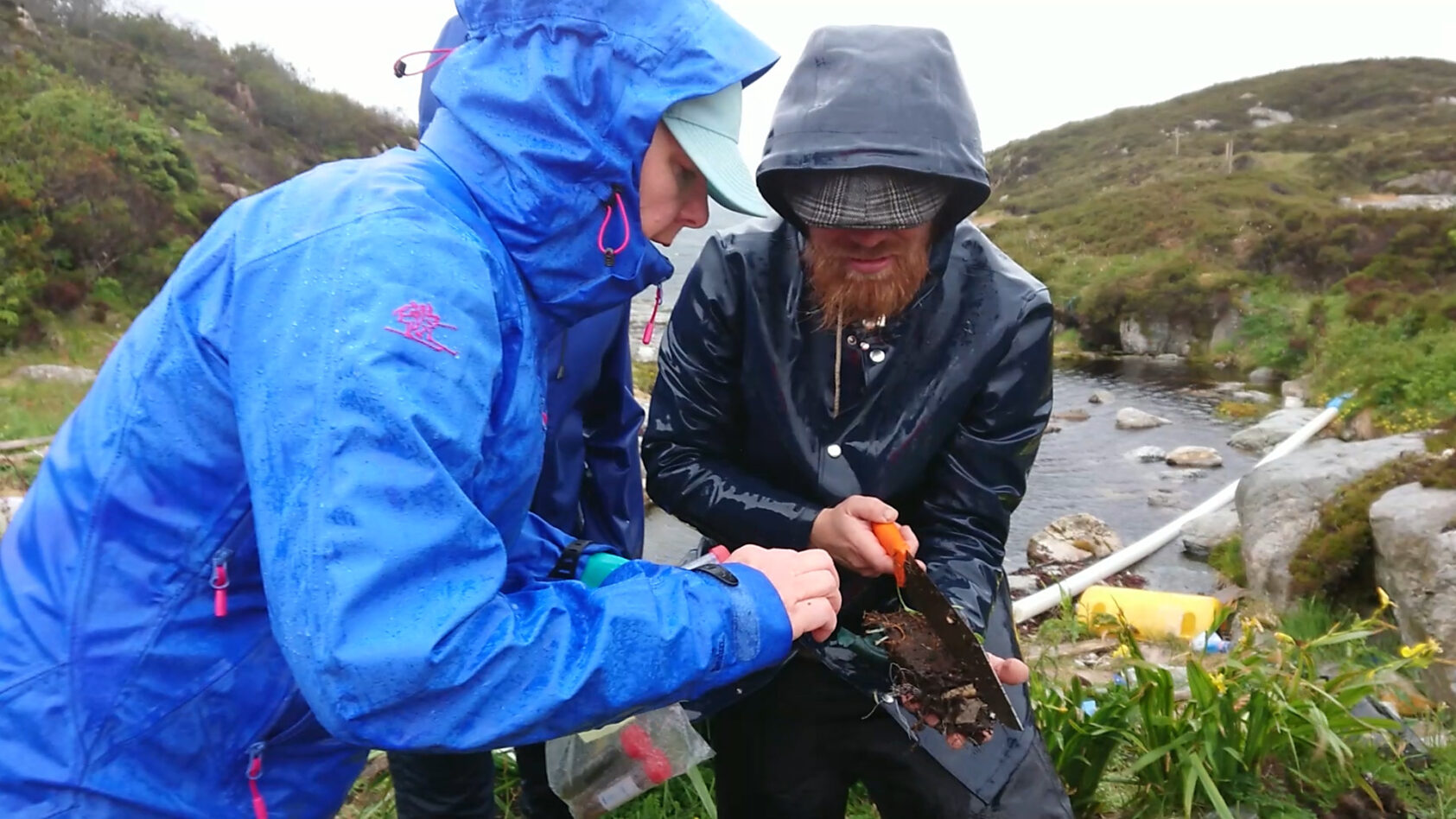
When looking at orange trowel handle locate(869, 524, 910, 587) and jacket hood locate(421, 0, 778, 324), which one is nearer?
jacket hood locate(421, 0, 778, 324)

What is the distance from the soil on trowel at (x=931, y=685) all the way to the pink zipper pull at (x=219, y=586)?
141 centimetres

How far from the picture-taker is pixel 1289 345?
1800cm

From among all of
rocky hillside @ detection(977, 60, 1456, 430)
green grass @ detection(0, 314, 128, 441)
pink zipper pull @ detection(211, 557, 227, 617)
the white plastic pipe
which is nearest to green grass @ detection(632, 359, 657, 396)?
green grass @ detection(0, 314, 128, 441)

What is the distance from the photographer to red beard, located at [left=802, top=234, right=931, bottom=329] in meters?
2.35

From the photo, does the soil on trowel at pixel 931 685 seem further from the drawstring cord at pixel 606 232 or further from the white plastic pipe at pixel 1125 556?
the white plastic pipe at pixel 1125 556

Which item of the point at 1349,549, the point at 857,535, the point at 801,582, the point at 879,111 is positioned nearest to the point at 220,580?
the point at 801,582

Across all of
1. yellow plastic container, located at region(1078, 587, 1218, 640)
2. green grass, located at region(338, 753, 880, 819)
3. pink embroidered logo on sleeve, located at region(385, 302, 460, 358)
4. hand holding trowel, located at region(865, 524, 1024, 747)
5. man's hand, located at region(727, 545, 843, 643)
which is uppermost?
pink embroidered logo on sleeve, located at region(385, 302, 460, 358)

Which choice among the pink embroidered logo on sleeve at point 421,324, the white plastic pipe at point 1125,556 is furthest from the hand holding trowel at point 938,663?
the white plastic pipe at point 1125,556

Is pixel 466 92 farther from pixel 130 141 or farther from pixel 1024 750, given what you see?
pixel 130 141

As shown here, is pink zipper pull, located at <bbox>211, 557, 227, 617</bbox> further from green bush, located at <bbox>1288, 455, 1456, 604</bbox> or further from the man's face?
green bush, located at <bbox>1288, 455, 1456, 604</bbox>

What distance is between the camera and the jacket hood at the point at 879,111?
7.20 feet

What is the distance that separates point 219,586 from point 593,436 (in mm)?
1673

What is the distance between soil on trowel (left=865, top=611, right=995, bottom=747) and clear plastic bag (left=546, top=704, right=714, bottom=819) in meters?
0.55

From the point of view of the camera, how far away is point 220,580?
1.22m
